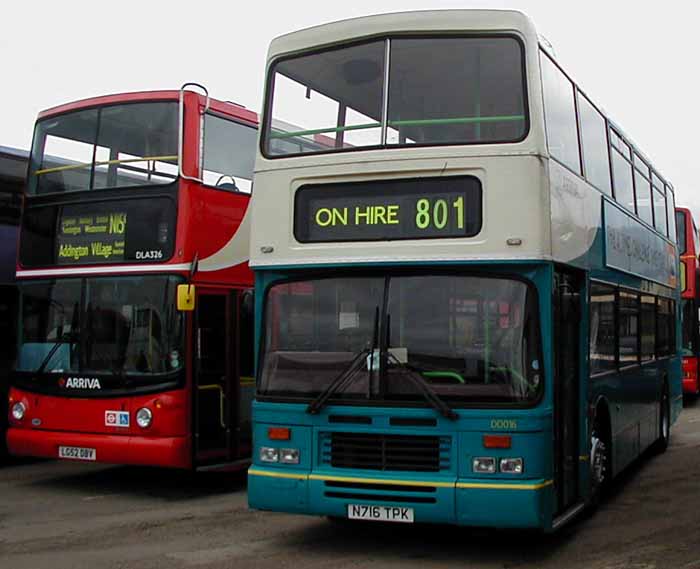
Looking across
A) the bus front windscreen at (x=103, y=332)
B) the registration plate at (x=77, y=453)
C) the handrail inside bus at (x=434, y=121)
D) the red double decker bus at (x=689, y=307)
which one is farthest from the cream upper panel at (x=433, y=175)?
the red double decker bus at (x=689, y=307)

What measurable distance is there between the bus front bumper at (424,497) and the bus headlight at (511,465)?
85 mm

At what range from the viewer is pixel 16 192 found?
14492 millimetres

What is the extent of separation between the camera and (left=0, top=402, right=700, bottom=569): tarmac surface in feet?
26.7

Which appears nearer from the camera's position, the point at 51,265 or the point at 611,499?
the point at 611,499

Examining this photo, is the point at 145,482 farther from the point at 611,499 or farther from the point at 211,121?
the point at 611,499

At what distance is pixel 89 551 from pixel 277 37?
470 centimetres

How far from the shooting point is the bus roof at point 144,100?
38.5ft

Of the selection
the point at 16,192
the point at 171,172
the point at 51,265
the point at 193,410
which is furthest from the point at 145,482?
the point at 16,192

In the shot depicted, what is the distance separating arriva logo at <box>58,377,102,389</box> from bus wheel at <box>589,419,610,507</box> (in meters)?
5.21

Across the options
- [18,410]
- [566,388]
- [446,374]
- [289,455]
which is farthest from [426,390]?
[18,410]

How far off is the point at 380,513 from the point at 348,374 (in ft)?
3.55

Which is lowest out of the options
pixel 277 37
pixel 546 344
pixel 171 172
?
pixel 546 344

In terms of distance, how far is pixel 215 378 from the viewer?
11852 millimetres

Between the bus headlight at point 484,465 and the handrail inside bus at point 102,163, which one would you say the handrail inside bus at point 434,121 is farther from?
the handrail inside bus at point 102,163
